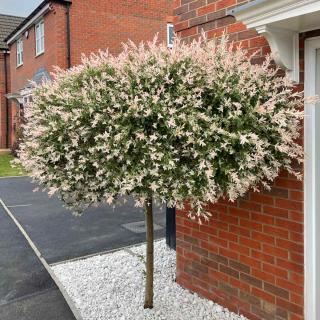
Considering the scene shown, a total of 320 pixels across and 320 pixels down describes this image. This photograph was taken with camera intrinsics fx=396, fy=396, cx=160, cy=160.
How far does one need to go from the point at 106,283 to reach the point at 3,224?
386cm

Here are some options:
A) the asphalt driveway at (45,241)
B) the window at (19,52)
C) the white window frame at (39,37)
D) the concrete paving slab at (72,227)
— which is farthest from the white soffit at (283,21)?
the window at (19,52)

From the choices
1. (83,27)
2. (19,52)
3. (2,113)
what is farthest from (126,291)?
→ (2,113)

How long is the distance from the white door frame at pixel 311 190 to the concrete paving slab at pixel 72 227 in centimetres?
341

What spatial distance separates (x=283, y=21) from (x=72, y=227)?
219 inches

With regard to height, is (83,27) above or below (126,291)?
above

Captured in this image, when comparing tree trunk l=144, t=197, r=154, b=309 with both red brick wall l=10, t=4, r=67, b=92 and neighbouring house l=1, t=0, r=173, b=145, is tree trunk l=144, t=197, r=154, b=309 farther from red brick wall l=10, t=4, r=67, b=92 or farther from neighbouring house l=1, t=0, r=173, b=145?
red brick wall l=10, t=4, r=67, b=92

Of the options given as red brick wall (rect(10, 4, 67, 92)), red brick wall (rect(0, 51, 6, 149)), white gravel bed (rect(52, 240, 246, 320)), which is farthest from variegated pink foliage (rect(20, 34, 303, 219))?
red brick wall (rect(0, 51, 6, 149))

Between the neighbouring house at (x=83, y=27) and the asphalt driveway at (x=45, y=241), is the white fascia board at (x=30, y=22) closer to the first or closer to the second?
the neighbouring house at (x=83, y=27)

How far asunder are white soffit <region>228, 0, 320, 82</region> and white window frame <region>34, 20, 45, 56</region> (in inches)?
597

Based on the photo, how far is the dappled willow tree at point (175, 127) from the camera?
8.47 ft

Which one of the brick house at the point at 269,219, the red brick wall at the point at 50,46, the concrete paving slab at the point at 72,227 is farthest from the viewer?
the red brick wall at the point at 50,46

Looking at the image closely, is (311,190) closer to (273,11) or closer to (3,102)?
(273,11)

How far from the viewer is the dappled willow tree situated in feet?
8.47

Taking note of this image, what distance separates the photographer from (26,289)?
14.6 ft
